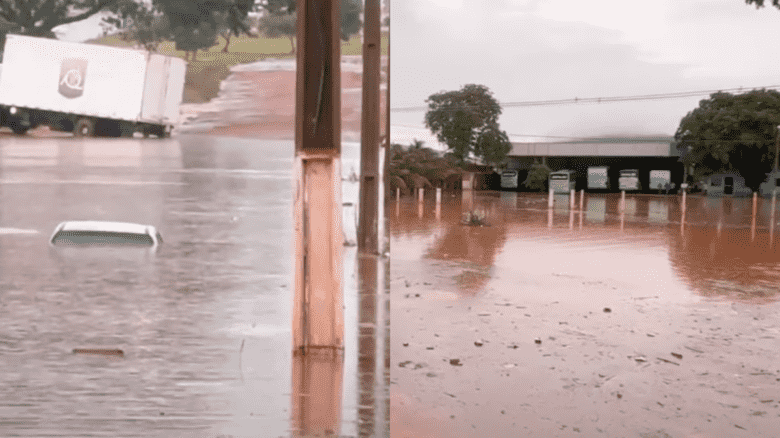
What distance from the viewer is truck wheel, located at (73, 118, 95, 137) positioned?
10.4 metres

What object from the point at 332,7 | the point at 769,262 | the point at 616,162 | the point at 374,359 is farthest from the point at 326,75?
the point at 616,162

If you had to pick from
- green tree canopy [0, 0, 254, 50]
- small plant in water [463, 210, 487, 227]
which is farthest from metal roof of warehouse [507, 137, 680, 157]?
green tree canopy [0, 0, 254, 50]

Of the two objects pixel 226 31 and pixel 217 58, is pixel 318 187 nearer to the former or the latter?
pixel 217 58

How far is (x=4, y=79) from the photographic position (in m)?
10.1

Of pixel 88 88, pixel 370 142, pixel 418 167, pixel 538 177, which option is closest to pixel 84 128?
pixel 88 88

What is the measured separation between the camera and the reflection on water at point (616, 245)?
14039mm

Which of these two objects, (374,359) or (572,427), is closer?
(572,427)

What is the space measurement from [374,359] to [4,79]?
6367 mm

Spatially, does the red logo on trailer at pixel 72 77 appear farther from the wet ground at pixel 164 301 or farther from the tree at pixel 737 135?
the tree at pixel 737 135

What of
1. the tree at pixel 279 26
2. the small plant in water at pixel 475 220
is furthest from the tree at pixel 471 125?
the tree at pixel 279 26

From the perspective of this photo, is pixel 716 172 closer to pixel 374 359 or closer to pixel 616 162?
pixel 616 162

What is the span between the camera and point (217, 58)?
403 inches

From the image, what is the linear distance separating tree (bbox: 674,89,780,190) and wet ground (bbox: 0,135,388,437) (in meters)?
44.6

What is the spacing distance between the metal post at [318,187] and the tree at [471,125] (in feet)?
173
